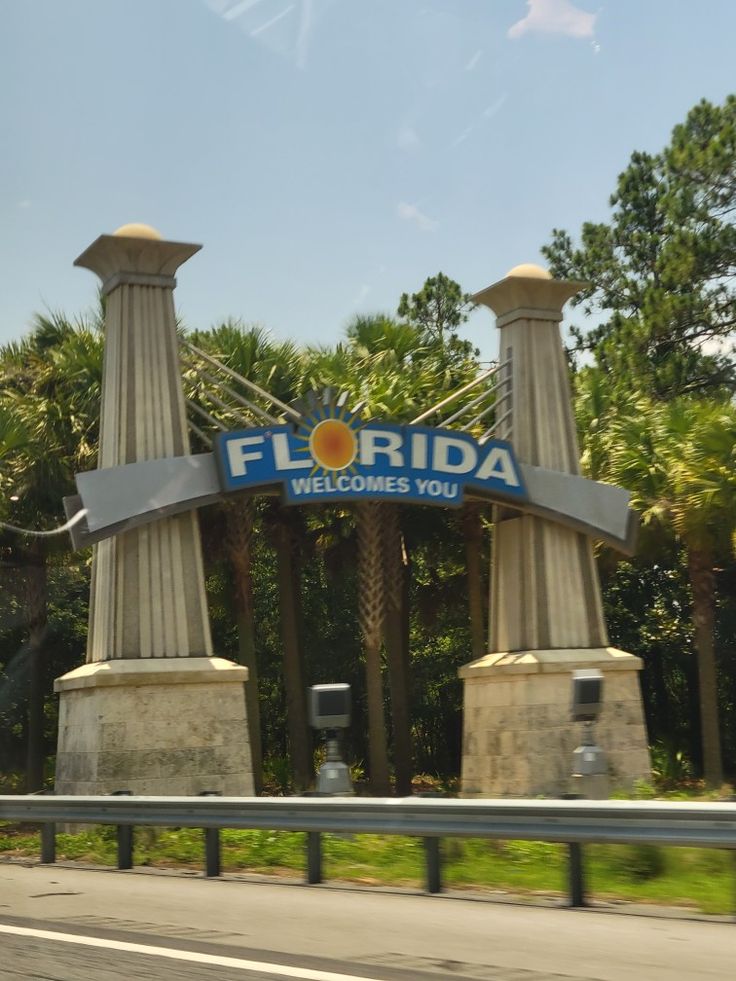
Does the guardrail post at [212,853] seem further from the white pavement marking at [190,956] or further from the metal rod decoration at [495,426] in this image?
the metal rod decoration at [495,426]

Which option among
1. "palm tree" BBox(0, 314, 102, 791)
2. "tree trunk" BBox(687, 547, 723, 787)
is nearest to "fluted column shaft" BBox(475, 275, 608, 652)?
"tree trunk" BBox(687, 547, 723, 787)

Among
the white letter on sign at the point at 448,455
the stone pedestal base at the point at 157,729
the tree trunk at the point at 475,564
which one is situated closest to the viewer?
the stone pedestal base at the point at 157,729

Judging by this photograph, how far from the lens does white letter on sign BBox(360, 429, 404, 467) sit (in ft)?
68.6

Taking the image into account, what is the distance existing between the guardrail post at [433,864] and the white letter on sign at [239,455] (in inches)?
416

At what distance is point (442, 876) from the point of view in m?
10.5

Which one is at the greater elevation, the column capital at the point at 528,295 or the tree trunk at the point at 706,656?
the column capital at the point at 528,295

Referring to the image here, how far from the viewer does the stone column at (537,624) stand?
2102cm

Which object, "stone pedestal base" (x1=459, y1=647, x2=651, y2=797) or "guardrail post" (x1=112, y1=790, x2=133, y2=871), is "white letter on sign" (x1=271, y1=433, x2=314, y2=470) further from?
"guardrail post" (x1=112, y1=790, x2=133, y2=871)

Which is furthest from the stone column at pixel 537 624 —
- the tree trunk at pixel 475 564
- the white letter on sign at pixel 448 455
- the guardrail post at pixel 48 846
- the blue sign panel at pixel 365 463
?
the guardrail post at pixel 48 846

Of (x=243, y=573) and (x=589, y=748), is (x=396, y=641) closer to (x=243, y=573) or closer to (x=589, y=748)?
(x=243, y=573)

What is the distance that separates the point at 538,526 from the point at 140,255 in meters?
7.84

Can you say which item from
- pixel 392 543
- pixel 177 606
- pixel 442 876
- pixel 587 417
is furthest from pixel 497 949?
pixel 587 417

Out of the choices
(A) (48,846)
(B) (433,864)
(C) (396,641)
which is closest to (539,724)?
(C) (396,641)

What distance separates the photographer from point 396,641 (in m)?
28.7
